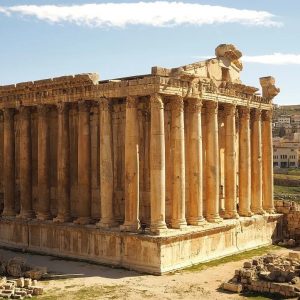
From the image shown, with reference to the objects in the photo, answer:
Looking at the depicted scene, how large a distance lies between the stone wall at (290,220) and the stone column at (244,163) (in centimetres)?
411

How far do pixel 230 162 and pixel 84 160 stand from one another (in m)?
7.80

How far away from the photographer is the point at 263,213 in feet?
101

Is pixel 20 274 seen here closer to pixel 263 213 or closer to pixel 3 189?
pixel 3 189

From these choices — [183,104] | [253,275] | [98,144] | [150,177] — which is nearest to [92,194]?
[98,144]

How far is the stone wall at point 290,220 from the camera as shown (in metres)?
32.1

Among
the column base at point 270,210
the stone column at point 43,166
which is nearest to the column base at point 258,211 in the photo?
the column base at point 270,210

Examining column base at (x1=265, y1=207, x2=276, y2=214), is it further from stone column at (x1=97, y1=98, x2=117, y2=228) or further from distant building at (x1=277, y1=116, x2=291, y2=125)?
distant building at (x1=277, y1=116, x2=291, y2=125)

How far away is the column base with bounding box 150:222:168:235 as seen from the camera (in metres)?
22.8

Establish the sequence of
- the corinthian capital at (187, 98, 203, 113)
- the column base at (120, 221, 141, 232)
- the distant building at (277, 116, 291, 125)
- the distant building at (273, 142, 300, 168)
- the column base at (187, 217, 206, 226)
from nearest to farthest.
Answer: the column base at (120, 221, 141, 232) < the column base at (187, 217, 206, 226) < the corinthian capital at (187, 98, 203, 113) < the distant building at (273, 142, 300, 168) < the distant building at (277, 116, 291, 125)

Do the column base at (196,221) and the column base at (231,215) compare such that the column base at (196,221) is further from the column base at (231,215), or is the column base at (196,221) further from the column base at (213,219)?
the column base at (231,215)

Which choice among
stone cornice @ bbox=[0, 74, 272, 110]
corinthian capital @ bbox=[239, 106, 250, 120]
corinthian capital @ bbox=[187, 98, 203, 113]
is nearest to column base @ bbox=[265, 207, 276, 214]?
corinthian capital @ bbox=[239, 106, 250, 120]

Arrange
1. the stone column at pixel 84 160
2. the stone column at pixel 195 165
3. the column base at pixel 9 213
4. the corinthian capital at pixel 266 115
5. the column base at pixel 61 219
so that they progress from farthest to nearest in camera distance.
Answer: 1. the corinthian capital at pixel 266 115
2. the column base at pixel 9 213
3. the column base at pixel 61 219
4. the stone column at pixel 84 160
5. the stone column at pixel 195 165

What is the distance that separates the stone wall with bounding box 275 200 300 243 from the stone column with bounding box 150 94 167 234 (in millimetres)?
12055

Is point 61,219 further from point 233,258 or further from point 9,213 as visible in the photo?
point 233,258
